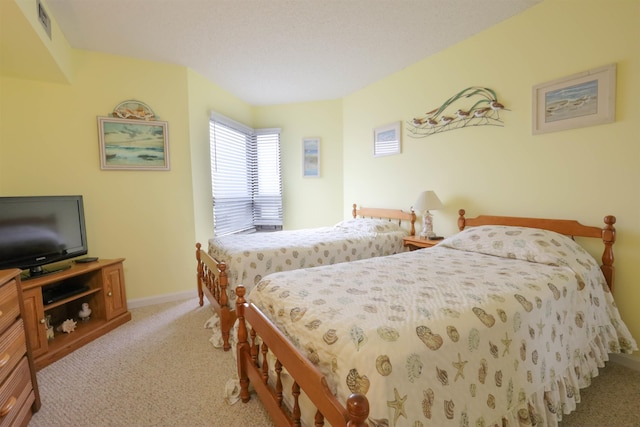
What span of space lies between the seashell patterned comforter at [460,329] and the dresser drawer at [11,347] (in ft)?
4.05

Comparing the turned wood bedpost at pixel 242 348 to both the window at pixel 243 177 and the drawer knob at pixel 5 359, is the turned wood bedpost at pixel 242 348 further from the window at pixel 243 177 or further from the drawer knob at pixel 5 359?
the window at pixel 243 177

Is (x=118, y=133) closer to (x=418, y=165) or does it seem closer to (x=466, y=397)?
(x=418, y=165)

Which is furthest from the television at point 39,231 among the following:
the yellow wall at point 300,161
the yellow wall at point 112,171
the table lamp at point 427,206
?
the table lamp at point 427,206

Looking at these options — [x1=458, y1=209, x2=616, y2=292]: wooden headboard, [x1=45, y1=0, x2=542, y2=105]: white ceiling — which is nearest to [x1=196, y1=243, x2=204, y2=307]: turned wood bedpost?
Answer: [x1=45, y1=0, x2=542, y2=105]: white ceiling

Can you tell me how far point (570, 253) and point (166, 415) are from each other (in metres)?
2.75

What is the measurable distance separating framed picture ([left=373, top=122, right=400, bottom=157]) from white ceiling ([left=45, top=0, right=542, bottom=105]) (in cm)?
68

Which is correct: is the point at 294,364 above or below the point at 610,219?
below

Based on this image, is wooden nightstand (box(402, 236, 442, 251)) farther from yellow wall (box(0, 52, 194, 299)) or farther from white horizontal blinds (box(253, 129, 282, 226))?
yellow wall (box(0, 52, 194, 299))

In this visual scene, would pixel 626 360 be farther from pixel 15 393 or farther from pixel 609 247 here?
pixel 15 393

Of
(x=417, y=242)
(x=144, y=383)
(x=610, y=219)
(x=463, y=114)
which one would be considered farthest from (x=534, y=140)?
(x=144, y=383)

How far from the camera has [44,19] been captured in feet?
7.13

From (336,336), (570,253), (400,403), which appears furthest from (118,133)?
(570,253)

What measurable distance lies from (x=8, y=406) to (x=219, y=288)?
4.20ft

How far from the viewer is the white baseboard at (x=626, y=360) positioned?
1989 millimetres
